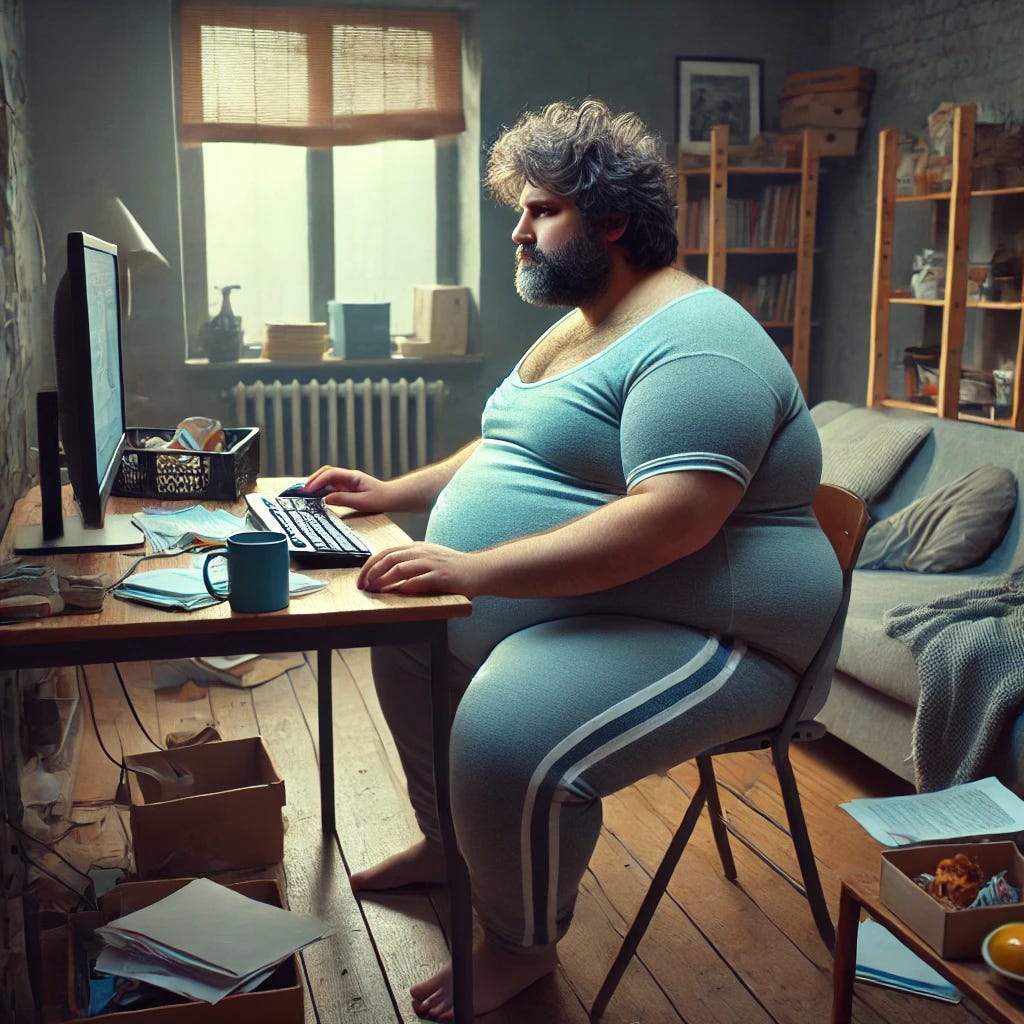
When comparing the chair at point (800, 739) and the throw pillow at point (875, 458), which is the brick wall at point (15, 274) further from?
the throw pillow at point (875, 458)

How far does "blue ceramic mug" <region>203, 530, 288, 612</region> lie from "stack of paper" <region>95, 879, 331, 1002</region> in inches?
20.9

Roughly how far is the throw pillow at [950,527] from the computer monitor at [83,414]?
1.86m

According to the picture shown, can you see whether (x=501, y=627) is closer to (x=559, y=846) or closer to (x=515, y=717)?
(x=515, y=717)

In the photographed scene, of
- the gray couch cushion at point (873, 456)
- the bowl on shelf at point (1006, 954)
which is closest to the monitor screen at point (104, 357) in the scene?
the bowl on shelf at point (1006, 954)

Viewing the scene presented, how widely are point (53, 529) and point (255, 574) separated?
0.57m

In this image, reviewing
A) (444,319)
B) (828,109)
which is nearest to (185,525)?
(444,319)

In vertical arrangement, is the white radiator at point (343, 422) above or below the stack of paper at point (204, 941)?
above

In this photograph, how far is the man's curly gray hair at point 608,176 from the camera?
6.21 ft

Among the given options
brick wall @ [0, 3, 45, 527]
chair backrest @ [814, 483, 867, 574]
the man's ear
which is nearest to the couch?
chair backrest @ [814, 483, 867, 574]

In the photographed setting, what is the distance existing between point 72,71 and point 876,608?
10.1 ft

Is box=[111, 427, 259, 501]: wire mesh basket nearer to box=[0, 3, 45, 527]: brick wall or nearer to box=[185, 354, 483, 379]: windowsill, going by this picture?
box=[0, 3, 45, 527]: brick wall

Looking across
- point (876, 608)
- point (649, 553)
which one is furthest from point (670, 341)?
point (876, 608)

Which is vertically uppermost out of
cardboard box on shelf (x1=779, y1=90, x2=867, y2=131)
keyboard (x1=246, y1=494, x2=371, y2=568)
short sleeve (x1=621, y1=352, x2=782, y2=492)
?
cardboard box on shelf (x1=779, y1=90, x2=867, y2=131)

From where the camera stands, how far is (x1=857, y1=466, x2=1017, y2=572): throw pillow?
2988 mm
